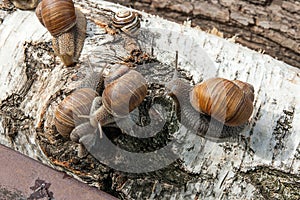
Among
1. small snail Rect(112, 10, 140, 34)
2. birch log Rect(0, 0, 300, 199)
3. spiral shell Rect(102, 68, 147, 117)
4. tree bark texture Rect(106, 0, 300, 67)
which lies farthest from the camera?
tree bark texture Rect(106, 0, 300, 67)

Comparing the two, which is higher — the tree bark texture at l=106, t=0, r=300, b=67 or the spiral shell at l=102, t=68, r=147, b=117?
the spiral shell at l=102, t=68, r=147, b=117

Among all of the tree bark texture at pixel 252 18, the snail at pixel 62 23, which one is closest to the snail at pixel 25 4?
the snail at pixel 62 23

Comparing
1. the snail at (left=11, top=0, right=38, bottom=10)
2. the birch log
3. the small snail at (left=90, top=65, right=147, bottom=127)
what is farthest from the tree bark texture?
the small snail at (left=90, top=65, right=147, bottom=127)

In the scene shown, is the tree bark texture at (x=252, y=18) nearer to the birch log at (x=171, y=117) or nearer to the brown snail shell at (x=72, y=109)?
the birch log at (x=171, y=117)

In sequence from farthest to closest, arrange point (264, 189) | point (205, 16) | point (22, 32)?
point (205, 16)
point (22, 32)
point (264, 189)

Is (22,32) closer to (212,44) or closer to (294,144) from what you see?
(212,44)

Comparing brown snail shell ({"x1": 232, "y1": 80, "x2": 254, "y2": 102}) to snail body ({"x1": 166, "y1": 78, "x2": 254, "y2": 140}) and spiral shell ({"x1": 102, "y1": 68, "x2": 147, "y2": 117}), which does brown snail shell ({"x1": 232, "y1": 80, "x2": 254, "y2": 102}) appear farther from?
spiral shell ({"x1": 102, "y1": 68, "x2": 147, "y2": 117})

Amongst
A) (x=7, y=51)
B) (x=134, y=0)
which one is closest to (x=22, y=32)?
(x=7, y=51)
